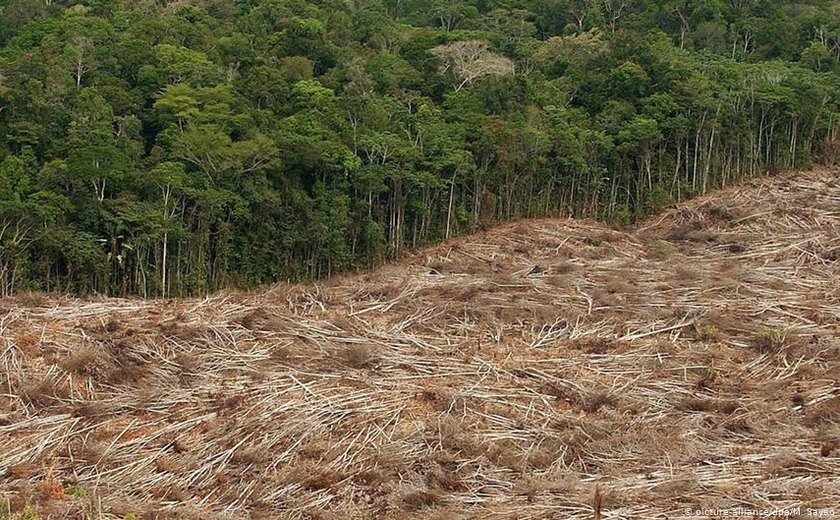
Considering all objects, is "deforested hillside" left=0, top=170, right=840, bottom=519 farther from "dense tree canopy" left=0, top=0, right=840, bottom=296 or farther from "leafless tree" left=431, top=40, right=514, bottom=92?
"leafless tree" left=431, top=40, right=514, bottom=92

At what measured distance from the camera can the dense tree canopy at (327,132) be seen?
13.0 m

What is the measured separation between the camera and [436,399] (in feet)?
25.0

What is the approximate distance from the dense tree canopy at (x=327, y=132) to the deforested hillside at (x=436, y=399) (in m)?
2.44

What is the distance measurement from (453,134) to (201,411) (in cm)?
→ 959

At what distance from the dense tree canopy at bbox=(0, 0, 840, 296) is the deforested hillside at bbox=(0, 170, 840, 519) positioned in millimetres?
2441

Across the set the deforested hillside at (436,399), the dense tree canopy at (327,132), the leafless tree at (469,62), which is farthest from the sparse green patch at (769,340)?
the leafless tree at (469,62)

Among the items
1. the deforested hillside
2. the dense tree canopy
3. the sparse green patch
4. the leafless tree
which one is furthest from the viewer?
the leafless tree

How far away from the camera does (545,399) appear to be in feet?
25.6

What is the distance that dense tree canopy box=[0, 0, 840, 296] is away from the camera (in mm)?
13039

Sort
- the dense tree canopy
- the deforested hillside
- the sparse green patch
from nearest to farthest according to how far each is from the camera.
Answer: the deforested hillside → the sparse green patch → the dense tree canopy

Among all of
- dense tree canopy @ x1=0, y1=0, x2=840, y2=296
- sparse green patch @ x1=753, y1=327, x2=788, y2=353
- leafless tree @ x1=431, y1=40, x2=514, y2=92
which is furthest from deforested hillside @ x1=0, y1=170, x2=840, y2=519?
leafless tree @ x1=431, y1=40, x2=514, y2=92

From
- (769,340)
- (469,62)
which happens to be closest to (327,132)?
(469,62)

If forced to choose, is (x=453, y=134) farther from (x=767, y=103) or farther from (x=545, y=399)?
(x=545, y=399)

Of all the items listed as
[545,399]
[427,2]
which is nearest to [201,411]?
[545,399]
